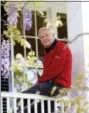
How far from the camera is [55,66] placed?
677cm

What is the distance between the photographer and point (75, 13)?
7219mm

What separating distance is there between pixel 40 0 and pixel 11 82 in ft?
4.60

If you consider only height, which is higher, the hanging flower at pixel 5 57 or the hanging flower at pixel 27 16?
the hanging flower at pixel 27 16

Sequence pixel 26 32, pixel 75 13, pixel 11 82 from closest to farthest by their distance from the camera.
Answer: pixel 75 13
pixel 11 82
pixel 26 32

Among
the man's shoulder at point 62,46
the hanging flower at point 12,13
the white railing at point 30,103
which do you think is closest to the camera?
the white railing at point 30,103

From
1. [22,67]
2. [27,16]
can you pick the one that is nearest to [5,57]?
[22,67]

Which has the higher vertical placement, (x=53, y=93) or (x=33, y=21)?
(x=33, y=21)

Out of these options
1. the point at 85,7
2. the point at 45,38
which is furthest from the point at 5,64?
the point at 85,7

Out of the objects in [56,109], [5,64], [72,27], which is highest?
[72,27]

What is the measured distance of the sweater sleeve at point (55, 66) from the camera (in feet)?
22.1

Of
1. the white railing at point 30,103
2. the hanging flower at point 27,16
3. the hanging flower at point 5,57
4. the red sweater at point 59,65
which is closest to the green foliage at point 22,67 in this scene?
the hanging flower at point 5,57

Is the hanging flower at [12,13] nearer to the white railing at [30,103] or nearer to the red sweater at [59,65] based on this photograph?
the red sweater at [59,65]

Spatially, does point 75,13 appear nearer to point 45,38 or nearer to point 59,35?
point 45,38

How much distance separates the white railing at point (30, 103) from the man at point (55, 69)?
0.36ft
